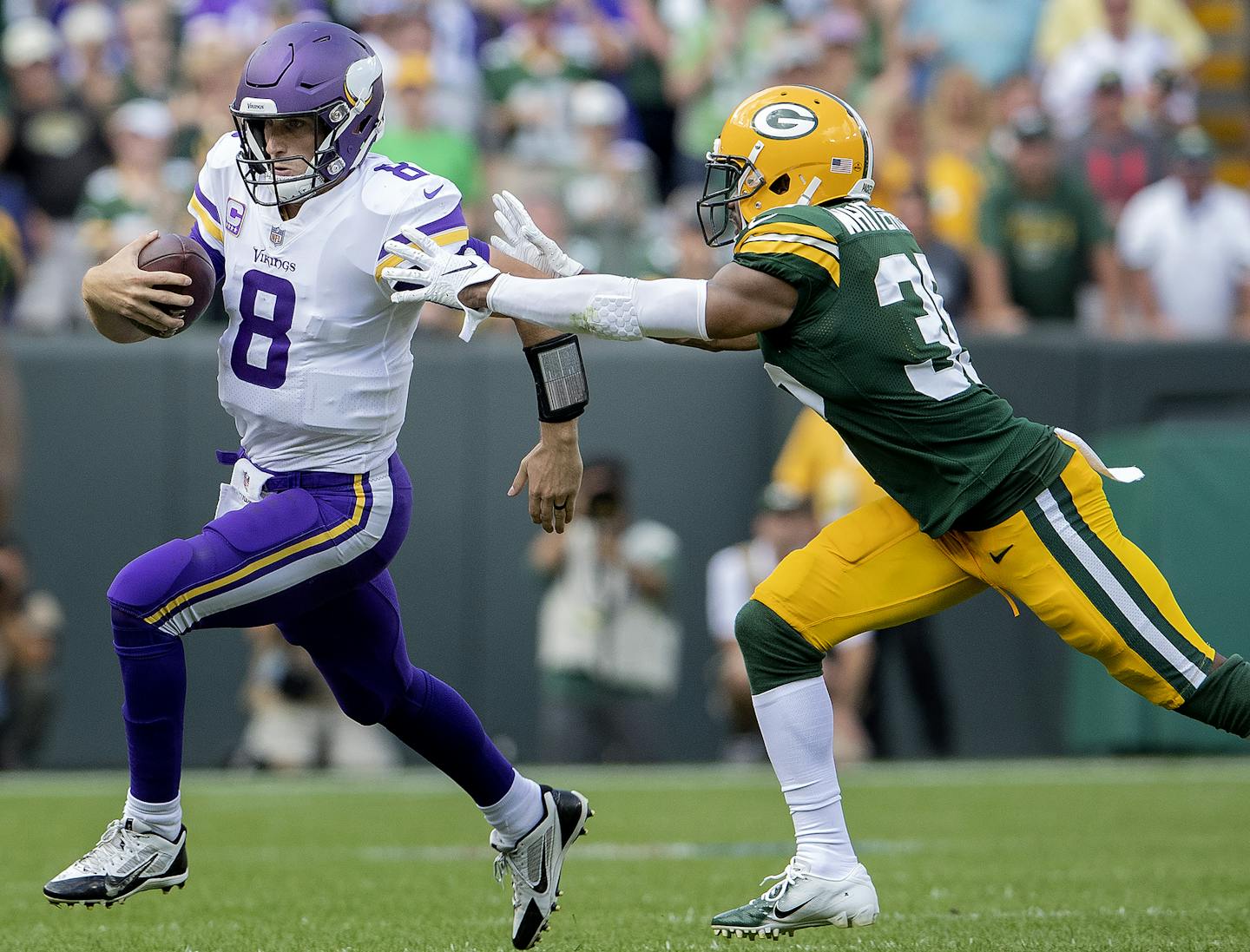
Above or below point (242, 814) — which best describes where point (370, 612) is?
above

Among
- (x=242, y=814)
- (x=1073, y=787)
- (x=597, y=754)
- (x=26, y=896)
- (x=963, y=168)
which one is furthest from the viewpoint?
(x=963, y=168)

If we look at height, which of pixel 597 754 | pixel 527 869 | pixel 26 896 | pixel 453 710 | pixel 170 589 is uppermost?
pixel 170 589

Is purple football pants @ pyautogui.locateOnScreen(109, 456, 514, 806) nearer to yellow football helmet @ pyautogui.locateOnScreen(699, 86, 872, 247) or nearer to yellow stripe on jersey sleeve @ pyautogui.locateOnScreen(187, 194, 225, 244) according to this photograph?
yellow stripe on jersey sleeve @ pyautogui.locateOnScreen(187, 194, 225, 244)

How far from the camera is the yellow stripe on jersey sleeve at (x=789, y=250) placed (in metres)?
3.86

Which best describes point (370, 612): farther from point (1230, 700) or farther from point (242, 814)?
point (242, 814)

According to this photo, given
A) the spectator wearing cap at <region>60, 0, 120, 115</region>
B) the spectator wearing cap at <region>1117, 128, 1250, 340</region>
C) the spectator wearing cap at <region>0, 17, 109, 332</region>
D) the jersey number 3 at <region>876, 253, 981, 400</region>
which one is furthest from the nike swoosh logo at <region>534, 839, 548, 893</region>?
the spectator wearing cap at <region>60, 0, 120, 115</region>

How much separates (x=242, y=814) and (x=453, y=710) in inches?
127

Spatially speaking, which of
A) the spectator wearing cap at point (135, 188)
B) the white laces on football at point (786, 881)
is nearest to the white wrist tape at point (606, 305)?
the white laces on football at point (786, 881)

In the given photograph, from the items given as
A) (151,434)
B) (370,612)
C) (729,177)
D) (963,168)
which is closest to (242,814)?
(151,434)

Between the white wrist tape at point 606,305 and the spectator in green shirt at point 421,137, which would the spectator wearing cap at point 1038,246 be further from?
the white wrist tape at point 606,305

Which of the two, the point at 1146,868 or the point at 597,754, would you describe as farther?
the point at 597,754

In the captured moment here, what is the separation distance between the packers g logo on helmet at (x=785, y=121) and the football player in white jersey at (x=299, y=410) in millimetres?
647

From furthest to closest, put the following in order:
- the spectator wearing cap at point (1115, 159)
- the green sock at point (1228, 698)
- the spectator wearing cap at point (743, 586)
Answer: the spectator wearing cap at point (1115, 159), the spectator wearing cap at point (743, 586), the green sock at point (1228, 698)

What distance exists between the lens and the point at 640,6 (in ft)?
36.6
